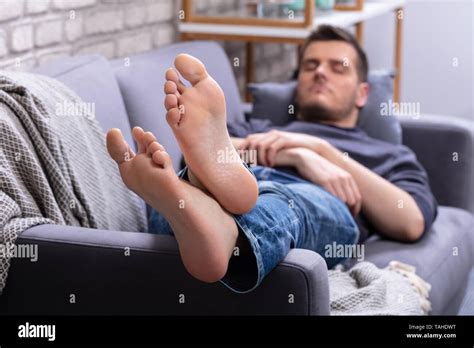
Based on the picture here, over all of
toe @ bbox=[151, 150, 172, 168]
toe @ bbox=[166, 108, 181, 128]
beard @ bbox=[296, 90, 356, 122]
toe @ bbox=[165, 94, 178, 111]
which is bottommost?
beard @ bbox=[296, 90, 356, 122]

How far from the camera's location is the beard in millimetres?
2326

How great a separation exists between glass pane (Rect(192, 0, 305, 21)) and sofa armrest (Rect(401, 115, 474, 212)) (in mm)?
543

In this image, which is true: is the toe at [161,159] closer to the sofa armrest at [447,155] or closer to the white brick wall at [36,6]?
the white brick wall at [36,6]

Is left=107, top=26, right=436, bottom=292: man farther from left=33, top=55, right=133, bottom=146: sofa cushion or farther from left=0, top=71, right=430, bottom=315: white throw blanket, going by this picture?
left=33, top=55, right=133, bottom=146: sofa cushion

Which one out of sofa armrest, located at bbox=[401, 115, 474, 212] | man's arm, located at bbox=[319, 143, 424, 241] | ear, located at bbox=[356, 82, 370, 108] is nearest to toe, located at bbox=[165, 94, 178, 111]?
man's arm, located at bbox=[319, 143, 424, 241]

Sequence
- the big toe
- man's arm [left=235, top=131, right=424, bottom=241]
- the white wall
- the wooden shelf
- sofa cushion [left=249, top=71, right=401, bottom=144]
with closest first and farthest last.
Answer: the big toe
man's arm [left=235, top=131, right=424, bottom=241]
sofa cushion [left=249, top=71, right=401, bottom=144]
the wooden shelf
the white wall

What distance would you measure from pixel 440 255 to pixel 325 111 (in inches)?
19.8

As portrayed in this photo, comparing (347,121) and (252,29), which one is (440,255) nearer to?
(347,121)

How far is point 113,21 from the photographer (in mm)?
2486

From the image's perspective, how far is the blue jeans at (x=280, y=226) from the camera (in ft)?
4.51

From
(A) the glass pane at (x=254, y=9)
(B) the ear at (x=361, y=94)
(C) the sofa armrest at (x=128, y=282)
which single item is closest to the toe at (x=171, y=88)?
(C) the sofa armrest at (x=128, y=282)

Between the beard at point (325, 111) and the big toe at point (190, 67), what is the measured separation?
92 centimetres

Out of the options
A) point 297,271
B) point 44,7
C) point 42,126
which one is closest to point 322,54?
point 44,7

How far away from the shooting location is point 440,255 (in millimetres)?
2059
